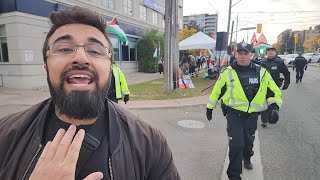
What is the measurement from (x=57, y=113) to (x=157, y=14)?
3025cm

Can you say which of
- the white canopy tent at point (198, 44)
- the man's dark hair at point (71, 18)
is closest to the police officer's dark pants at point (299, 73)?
the white canopy tent at point (198, 44)

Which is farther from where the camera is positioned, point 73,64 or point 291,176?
point 291,176

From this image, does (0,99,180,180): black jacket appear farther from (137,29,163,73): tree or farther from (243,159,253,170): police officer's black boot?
(137,29,163,73): tree

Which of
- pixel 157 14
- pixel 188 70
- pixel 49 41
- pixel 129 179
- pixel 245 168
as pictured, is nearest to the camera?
pixel 129 179

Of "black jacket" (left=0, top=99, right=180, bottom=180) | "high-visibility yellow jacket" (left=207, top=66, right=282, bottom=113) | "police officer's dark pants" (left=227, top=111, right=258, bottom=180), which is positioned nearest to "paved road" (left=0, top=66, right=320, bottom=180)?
"police officer's dark pants" (left=227, top=111, right=258, bottom=180)

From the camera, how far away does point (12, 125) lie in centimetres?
153

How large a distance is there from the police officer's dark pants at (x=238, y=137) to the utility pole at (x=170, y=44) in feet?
27.5

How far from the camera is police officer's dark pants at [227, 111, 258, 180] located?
3.82 m

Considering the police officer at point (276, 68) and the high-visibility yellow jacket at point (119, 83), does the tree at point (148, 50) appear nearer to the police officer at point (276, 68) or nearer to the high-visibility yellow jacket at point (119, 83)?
the police officer at point (276, 68)

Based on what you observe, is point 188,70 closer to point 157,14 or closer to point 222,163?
point 157,14

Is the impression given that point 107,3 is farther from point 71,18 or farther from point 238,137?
point 71,18

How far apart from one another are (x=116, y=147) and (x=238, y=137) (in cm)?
280

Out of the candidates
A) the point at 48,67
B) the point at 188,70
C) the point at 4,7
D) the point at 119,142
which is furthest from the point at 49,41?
the point at 188,70

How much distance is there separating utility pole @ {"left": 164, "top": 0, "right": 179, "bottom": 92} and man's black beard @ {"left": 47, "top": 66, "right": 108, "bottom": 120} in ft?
35.5
